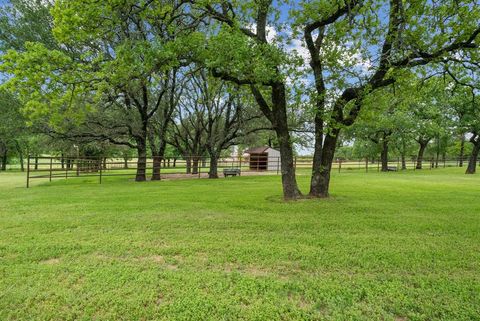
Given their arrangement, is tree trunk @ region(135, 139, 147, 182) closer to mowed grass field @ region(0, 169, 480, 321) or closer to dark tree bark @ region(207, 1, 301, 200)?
mowed grass field @ region(0, 169, 480, 321)

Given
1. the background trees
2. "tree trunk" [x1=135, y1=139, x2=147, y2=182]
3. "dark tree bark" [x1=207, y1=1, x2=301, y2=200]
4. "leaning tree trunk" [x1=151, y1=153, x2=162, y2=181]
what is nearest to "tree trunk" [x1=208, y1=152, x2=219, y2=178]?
"leaning tree trunk" [x1=151, y1=153, x2=162, y2=181]

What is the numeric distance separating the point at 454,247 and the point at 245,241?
2.88 meters

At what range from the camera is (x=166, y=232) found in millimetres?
4562

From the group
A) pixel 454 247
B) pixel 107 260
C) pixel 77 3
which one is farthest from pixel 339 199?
pixel 77 3

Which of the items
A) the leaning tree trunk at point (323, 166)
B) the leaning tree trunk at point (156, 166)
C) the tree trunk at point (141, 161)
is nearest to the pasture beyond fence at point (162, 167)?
the leaning tree trunk at point (156, 166)

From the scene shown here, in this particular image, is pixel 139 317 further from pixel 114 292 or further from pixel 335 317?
pixel 335 317

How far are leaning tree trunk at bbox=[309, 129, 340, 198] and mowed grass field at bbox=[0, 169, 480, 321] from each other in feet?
6.63

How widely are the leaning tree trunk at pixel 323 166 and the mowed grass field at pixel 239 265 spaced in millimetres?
2022

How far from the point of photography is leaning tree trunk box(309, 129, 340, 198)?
798 cm

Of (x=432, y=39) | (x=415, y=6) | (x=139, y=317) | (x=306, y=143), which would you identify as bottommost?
(x=139, y=317)

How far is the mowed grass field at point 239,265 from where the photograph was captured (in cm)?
239

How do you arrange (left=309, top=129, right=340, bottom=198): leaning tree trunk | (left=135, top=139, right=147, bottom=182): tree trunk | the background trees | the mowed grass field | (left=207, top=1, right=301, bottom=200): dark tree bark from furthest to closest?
(left=135, top=139, right=147, bottom=182): tree trunk
(left=309, top=129, right=340, bottom=198): leaning tree trunk
(left=207, top=1, right=301, bottom=200): dark tree bark
the background trees
the mowed grass field

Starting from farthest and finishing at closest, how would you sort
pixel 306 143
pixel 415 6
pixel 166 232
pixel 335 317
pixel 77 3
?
pixel 306 143 < pixel 415 6 < pixel 77 3 < pixel 166 232 < pixel 335 317

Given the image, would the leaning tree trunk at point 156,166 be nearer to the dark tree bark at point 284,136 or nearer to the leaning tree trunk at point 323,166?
the dark tree bark at point 284,136
